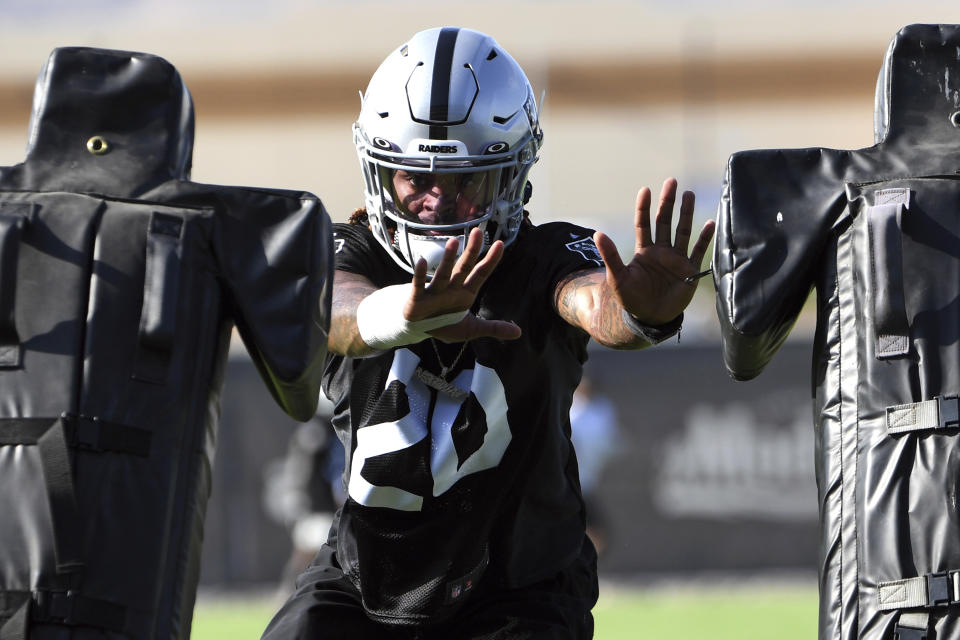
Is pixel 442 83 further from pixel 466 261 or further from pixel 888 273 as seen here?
pixel 888 273

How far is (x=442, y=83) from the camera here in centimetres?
333

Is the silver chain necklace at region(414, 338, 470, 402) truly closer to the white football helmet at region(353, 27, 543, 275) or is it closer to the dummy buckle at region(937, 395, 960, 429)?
the white football helmet at region(353, 27, 543, 275)

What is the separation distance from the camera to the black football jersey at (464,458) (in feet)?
9.96

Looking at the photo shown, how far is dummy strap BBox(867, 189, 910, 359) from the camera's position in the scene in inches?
99.8

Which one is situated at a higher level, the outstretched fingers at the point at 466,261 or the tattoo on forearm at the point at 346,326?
the outstretched fingers at the point at 466,261

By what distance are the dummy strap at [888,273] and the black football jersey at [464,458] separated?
0.77 metres

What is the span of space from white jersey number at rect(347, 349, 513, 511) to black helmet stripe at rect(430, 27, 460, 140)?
21.3 inches

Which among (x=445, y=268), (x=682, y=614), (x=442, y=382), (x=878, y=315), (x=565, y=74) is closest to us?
(x=878, y=315)

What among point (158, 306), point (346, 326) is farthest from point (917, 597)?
point (158, 306)

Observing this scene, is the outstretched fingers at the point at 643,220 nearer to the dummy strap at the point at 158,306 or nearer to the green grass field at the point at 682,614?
the dummy strap at the point at 158,306

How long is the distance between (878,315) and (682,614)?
275 inches

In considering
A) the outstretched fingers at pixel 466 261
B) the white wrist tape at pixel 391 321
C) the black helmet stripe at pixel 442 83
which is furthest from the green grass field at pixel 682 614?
the outstretched fingers at pixel 466 261

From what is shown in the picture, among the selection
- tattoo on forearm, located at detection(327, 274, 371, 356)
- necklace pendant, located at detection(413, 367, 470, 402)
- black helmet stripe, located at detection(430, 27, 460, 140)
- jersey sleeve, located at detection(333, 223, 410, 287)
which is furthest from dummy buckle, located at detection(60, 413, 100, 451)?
black helmet stripe, located at detection(430, 27, 460, 140)

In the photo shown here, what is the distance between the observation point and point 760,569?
417 inches
